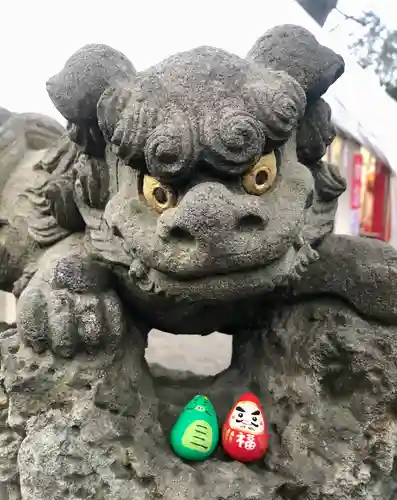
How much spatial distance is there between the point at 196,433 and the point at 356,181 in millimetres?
1420

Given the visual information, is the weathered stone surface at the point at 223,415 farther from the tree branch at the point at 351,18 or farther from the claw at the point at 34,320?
the tree branch at the point at 351,18

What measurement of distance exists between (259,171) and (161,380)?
1.36 ft

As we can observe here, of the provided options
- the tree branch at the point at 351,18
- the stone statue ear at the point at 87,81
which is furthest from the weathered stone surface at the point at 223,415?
the tree branch at the point at 351,18

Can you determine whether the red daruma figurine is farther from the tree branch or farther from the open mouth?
the tree branch

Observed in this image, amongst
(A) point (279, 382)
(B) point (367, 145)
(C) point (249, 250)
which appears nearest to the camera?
(C) point (249, 250)

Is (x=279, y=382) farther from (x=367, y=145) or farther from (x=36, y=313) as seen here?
(x=367, y=145)

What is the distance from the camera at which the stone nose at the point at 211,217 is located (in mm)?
641

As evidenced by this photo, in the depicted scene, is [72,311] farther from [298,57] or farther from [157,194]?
[298,57]

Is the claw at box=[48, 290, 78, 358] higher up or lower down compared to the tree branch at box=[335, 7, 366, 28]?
Answer: lower down

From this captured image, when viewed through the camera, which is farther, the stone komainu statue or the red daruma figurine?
the red daruma figurine

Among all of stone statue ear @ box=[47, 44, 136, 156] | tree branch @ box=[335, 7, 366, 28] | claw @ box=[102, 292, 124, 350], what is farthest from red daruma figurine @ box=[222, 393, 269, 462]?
tree branch @ box=[335, 7, 366, 28]

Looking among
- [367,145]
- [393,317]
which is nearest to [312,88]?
[393,317]

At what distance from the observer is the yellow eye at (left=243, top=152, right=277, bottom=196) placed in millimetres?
702

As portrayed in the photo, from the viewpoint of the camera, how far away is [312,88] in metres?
0.77
